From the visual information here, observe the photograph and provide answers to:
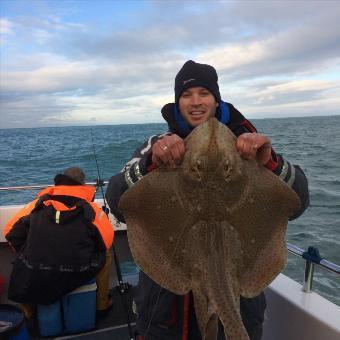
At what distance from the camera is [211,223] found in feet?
6.70

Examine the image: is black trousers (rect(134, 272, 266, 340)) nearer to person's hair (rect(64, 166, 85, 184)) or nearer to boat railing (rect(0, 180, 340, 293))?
boat railing (rect(0, 180, 340, 293))

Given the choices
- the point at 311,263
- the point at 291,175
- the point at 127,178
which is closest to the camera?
the point at 291,175

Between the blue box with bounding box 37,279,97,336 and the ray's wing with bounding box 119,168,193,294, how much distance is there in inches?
115

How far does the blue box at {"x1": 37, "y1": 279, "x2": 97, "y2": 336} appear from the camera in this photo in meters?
4.69

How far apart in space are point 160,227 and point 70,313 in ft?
10.5

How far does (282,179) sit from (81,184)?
3165mm

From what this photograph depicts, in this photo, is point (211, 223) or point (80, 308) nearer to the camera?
point (211, 223)

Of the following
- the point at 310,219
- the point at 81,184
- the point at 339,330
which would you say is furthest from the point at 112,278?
the point at 310,219

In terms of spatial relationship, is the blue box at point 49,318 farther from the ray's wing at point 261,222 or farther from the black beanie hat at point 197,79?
the ray's wing at point 261,222

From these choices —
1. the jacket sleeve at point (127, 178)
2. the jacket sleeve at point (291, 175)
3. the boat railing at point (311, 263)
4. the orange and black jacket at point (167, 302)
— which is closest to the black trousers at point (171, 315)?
the orange and black jacket at point (167, 302)

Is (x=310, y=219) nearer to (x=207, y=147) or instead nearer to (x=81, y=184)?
(x=81, y=184)

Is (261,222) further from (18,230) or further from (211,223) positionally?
(18,230)

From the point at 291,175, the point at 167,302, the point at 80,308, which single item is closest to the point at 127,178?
the point at 167,302

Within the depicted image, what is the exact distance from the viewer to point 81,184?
4914 mm
